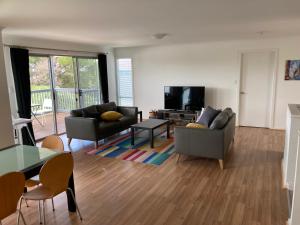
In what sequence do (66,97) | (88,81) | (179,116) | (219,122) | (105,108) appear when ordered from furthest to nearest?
1. (88,81)
2. (179,116)
3. (66,97)
4. (105,108)
5. (219,122)

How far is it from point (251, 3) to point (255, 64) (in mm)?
3701

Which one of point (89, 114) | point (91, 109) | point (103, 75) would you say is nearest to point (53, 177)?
point (89, 114)

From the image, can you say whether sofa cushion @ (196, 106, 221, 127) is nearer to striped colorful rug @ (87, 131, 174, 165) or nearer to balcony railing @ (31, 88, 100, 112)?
striped colorful rug @ (87, 131, 174, 165)

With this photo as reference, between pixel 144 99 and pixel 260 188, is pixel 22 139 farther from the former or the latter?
pixel 260 188

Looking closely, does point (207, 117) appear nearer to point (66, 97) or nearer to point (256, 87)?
point (256, 87)

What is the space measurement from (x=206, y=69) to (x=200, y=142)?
3383 mm

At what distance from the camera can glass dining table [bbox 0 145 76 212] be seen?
7.50 feet

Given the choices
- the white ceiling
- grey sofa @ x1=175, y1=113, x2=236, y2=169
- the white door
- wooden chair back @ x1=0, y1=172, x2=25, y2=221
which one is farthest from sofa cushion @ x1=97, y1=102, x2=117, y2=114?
wooden chair back @ x1=0, y1=172, x2=25, y2=221

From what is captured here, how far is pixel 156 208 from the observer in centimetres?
285

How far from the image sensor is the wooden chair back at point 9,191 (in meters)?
1.85

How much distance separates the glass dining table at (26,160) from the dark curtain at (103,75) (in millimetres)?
4756

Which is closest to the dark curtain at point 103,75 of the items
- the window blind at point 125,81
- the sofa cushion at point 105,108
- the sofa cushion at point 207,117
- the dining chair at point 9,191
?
the window blind at point 125,81

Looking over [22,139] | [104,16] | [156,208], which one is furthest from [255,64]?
[22,139]

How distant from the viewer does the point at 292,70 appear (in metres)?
5.76
